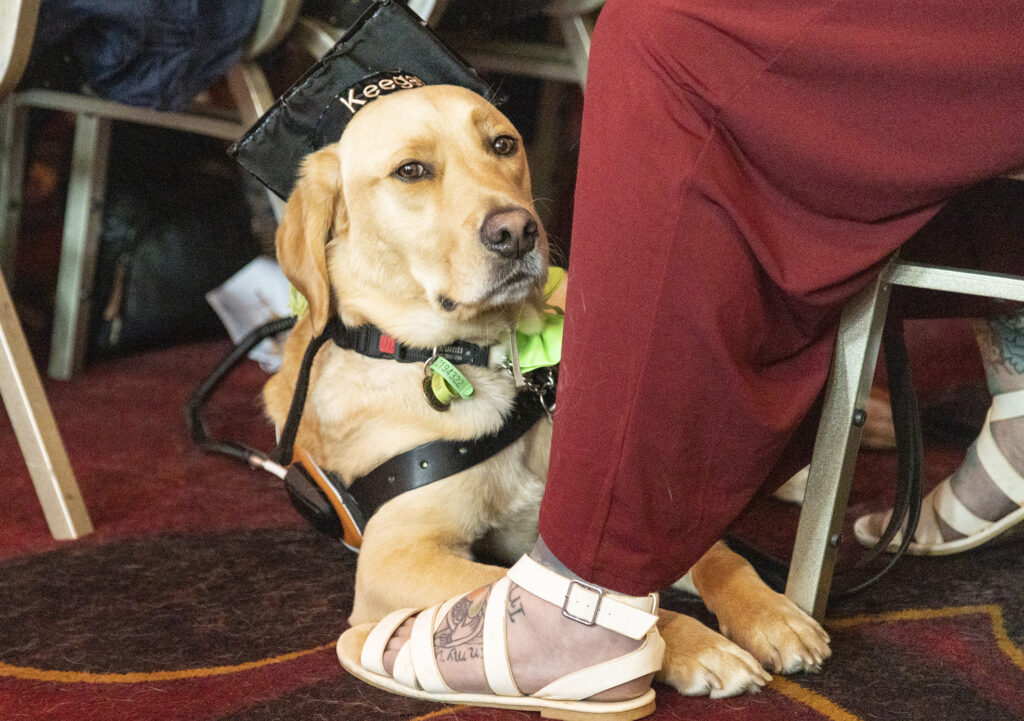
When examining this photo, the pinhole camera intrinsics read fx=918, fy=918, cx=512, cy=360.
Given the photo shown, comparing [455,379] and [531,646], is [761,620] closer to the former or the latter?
[531,646]

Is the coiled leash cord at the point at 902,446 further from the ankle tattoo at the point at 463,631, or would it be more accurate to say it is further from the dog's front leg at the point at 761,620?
the ankle tattoo at the point at 463,631

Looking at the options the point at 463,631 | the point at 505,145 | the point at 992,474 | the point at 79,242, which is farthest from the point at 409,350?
the point at 79,242

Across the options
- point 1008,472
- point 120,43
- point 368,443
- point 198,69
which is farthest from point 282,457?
point 1008,472

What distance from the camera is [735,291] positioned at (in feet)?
3.23

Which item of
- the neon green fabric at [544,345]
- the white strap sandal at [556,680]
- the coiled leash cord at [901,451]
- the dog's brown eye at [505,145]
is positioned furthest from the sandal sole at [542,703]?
the dog's brown eye at [505,145]

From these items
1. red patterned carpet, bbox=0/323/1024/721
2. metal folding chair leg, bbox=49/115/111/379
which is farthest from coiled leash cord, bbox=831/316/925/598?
metal folding chair leg, bbox=49/115/111/379

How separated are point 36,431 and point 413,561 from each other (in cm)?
85

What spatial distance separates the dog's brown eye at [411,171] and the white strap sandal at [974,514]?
1021 millimetres

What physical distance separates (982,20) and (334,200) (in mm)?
1070

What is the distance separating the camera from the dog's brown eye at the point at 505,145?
1629 mm

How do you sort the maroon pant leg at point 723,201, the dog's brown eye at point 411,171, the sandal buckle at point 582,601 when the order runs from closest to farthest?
the maroon pant leg at point 723,201 < the sandal buckle at point 582,601 < the dog's brown eye at point 411,171

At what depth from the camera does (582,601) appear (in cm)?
106

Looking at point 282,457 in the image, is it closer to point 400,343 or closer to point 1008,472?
point 400,343

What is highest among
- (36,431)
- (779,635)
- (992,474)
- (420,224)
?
(420,224)
